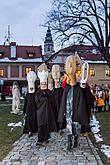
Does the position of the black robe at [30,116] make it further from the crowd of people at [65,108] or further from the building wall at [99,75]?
the building wall at [99,75]

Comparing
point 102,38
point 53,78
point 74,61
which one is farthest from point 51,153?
point 102,38

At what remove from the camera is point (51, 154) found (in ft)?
29.0

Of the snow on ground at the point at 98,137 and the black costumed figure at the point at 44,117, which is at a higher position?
the black costumed figure at the point at 44,117

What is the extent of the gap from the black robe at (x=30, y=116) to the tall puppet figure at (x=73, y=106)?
1588 millimetres

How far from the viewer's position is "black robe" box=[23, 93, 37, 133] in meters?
11.1

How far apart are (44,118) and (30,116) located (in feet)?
3.90

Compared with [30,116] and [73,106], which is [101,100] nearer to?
[30,116]

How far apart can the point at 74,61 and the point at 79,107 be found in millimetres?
1200

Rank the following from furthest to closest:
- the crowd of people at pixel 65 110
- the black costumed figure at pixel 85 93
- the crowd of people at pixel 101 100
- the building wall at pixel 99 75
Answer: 1. the building wall at pixel 99 75
2. the crowd of people at pixel 101 100
3. the black costumed figure at pixel 85 93
4. the crowd of people at pixel 65 110

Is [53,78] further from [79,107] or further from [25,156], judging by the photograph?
[25,156]

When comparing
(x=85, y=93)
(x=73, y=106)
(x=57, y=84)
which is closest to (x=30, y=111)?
(x=57, y=84)

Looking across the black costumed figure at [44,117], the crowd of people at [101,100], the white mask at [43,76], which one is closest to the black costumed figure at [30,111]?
the black costumed figure at [44,117]

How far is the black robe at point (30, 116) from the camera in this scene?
11.1 m

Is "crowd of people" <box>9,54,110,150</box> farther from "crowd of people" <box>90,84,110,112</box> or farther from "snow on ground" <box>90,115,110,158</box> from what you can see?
"crowd of people" <box>90,84,110,112</box>
